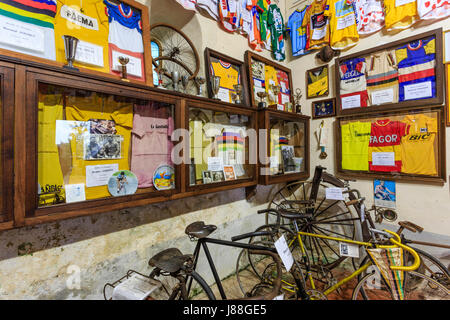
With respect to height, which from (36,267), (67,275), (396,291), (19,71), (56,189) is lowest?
(396,291)

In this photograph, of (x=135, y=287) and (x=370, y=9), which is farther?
(x=370, y=9)

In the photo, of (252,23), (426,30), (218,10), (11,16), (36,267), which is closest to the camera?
(11,16)

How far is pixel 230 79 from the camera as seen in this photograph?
85.2 inches

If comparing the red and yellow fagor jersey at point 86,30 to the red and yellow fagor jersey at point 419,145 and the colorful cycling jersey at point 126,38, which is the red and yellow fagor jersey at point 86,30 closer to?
the colorful cycling jersey at point 126,38

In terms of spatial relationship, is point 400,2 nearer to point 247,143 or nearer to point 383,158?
point 383,158

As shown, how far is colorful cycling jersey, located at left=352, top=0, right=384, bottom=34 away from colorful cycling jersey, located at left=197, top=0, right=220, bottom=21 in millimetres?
1561

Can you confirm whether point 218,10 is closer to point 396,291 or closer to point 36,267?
point 36,267

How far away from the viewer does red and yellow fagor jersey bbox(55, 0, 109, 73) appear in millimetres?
1183

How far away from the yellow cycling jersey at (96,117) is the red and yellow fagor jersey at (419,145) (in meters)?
2.57

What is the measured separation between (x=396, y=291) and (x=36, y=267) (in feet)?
7.15

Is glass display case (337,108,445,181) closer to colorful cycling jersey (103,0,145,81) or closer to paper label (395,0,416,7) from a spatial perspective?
paper label (395,0,416,7)

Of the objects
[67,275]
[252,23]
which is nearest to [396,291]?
[67,275]

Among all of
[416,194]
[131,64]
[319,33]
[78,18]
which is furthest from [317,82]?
[78,18]

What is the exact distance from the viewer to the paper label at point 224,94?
6.72 feet
